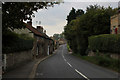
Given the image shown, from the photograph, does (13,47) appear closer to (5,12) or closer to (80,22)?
(5,12)

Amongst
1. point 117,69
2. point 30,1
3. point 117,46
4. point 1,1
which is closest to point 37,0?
point 30,1

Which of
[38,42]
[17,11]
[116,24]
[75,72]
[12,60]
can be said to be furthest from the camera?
[38,42]

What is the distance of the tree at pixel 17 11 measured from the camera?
365 inches

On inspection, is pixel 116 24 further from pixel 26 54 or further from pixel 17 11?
pixel 17 11

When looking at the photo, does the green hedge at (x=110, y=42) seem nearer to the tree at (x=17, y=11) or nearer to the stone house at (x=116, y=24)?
the stone house at (x=116, y=24)

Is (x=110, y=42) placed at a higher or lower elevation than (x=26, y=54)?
higher

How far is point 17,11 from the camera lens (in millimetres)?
9641

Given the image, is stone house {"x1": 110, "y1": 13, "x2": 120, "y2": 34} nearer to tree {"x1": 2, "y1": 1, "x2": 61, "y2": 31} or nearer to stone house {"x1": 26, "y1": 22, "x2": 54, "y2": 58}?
stone house {"x1": 26, "y1": 22, "x2": 54, "y2": 58}

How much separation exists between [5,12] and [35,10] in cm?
177

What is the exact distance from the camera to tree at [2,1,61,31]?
9.27m

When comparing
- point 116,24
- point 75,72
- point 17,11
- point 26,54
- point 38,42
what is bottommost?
point 75,72

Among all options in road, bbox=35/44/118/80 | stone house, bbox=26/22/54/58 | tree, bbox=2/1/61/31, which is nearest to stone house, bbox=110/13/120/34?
road, bbox=35/44/118/80

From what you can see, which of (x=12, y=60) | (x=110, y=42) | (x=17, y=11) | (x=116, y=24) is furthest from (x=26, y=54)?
(x=116, y=24)

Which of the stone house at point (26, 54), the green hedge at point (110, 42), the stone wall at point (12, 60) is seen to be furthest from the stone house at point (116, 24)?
the stone wall at point (12, 60)
